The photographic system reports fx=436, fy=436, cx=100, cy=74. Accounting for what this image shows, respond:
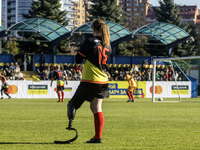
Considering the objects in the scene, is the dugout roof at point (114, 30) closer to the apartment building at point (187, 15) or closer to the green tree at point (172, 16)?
the green tree at point (172, 16)

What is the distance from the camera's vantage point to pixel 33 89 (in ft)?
102

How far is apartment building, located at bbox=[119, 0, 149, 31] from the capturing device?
179 metres

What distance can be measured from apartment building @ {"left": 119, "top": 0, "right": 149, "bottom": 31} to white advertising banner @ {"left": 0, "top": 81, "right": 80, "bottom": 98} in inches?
5833

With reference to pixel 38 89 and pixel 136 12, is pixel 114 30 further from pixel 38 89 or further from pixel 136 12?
pixel 136 12

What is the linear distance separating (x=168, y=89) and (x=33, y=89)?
1014 centimetres

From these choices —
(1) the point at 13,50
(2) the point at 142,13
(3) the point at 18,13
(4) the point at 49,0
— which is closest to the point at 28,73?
(4) the point at 49,0

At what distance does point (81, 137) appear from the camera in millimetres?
7793

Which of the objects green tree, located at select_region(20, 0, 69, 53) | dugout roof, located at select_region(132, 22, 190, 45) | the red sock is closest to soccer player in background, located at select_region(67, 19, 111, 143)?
the red sock

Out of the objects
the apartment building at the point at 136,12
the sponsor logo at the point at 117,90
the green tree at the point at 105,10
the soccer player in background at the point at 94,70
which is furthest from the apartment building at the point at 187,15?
the soccer player in background at the point at 94,70

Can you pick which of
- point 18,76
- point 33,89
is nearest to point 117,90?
point 33,89

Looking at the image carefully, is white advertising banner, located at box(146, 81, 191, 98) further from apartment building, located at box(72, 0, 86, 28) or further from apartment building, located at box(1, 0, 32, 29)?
apartment building, located at box(72, 0, 86, 28)

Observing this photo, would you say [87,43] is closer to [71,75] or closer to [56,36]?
[71,75]

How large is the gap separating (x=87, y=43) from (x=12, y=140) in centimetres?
213

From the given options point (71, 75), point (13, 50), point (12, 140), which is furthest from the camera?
point (13, 50)
